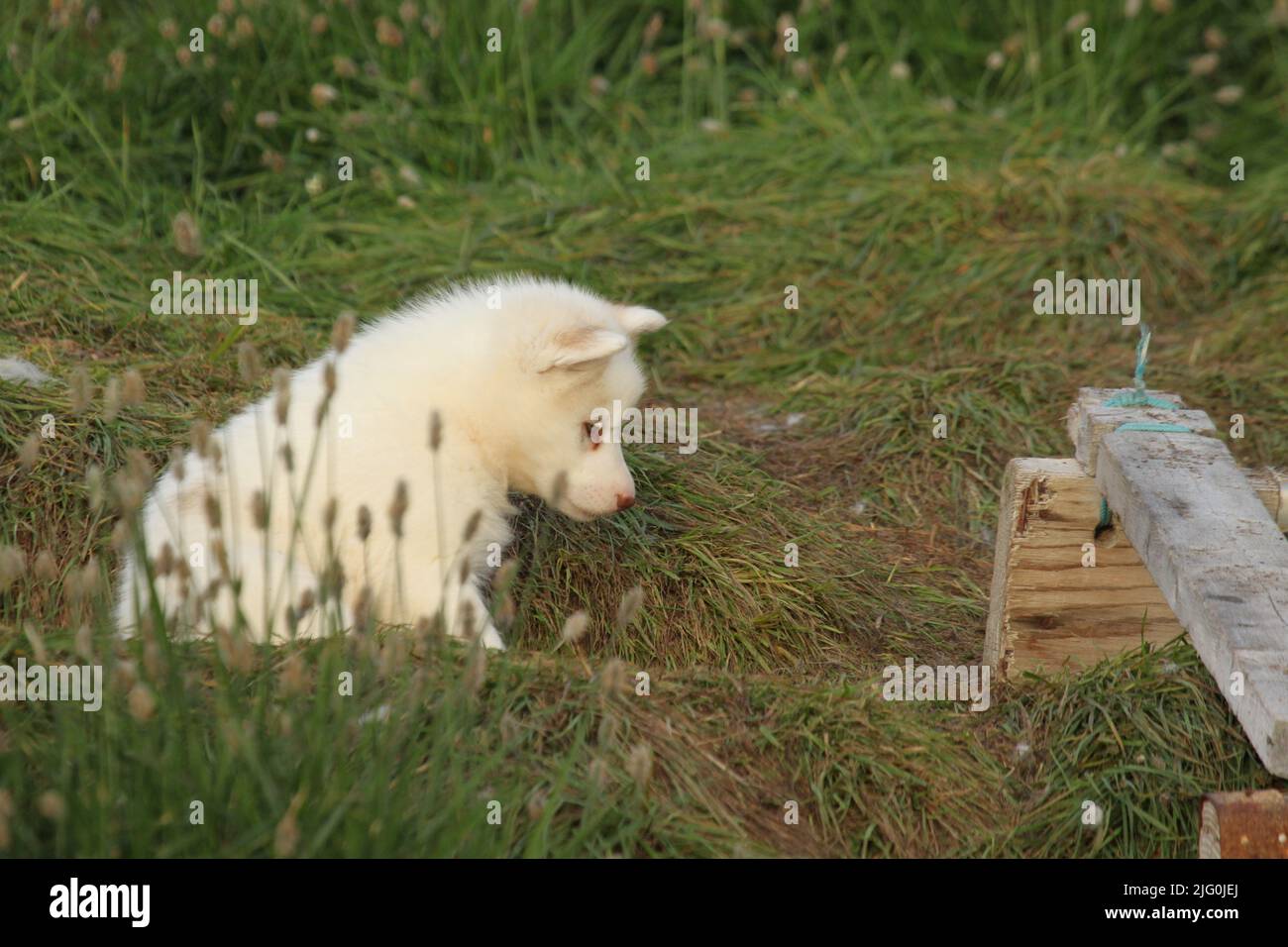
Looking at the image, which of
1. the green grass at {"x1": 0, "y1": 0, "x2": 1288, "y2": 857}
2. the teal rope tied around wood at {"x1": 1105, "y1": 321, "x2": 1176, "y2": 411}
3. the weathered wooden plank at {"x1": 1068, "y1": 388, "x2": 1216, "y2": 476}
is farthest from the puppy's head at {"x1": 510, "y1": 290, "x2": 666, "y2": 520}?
the teal rope tied around wood at {"x1": 1105, "y1": 321, "x2": 1176, "y2": 411}

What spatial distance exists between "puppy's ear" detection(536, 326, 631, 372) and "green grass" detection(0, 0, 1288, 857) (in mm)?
683

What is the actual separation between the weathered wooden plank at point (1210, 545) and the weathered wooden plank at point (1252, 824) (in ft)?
0.42

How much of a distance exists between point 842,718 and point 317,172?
391cm

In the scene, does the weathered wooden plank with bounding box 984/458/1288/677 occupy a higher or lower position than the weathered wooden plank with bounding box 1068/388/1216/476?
lower

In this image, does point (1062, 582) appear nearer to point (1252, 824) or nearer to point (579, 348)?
point (1252, 824)

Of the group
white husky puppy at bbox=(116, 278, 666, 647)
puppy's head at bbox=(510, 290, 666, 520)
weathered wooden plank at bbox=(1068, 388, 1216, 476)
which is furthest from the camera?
weathered wooden plank at bbox=(1068, 388, 1216, 476)

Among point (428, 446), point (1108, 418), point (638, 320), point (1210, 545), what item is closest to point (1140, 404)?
point (1108, 418)

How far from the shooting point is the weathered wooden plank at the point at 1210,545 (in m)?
3.03

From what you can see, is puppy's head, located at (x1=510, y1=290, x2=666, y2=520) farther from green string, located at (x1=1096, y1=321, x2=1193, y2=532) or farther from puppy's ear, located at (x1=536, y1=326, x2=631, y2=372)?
green string, located at (x1=1096, y1=321, x2=1193, y2=532)

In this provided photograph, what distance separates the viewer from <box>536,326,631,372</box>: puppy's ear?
148 inches

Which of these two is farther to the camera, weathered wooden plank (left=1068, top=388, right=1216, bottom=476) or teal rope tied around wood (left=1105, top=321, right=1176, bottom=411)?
teal rope tied around wood (left=1105, top=321, right=1176, bottom=411)

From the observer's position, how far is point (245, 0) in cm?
668

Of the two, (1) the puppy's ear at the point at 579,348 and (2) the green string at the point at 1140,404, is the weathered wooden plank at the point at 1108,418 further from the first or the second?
(1) the puppy's ear at the point at 579,348

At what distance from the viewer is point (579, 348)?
3805 millimetres
